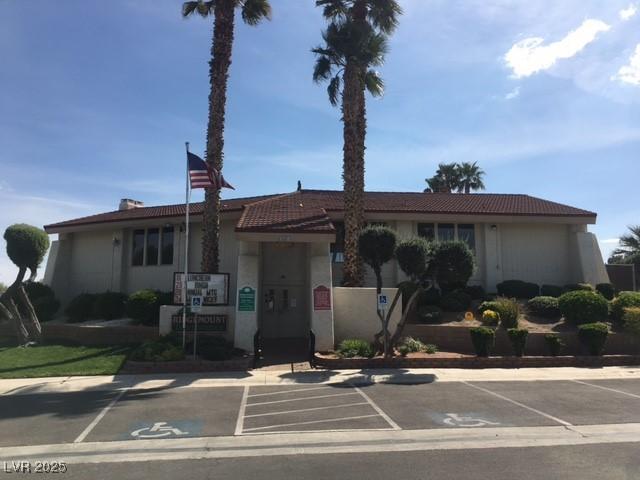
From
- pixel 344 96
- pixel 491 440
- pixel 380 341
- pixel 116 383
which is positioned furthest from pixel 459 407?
pixel 344 96

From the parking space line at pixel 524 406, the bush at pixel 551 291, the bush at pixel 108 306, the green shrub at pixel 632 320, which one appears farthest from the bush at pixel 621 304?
the bush at pixel 108 306

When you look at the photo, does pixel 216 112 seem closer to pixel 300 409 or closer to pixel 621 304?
pixel 300 409

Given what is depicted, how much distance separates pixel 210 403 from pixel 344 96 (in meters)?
13.9

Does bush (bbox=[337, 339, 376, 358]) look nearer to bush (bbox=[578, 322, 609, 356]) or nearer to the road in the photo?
the road

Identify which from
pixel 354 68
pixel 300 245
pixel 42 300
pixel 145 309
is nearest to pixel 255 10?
pixel 354 68

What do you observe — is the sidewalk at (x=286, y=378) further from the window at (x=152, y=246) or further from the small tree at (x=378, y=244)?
the window at (x=152, y=246)

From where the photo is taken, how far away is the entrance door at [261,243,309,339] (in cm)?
2178

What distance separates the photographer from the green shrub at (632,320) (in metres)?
17.4

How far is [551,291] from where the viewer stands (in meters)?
22.3

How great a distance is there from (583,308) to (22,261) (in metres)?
20.6

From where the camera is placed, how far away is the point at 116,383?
43.3 feet

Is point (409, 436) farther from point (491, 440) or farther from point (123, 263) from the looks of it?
point (123, 263)

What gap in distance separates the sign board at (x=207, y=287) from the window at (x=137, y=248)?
781cm

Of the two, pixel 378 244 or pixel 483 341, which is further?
pixel 378 244
